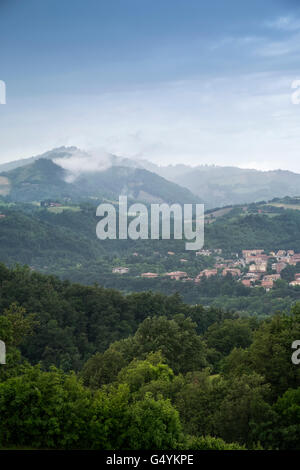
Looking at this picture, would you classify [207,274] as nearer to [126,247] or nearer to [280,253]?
[280,253]

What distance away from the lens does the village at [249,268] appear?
103m

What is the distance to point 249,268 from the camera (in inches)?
4592

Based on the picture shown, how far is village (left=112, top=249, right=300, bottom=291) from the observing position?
338 ft

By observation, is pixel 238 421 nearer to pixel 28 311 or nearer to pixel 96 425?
pixel 96 425

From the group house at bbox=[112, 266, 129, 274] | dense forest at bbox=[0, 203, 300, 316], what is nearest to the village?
house at bbox=[112, 266, 129, 274]

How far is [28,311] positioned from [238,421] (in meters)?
28.9

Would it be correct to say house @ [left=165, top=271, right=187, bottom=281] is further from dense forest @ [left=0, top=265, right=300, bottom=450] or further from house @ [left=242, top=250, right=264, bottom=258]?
dense forest @ [left=0, top=265, right=300, bottom=450]

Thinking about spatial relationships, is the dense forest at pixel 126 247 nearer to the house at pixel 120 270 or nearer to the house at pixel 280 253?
the house at pixel 120 270

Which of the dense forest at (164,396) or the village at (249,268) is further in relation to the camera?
the village at (249,268)

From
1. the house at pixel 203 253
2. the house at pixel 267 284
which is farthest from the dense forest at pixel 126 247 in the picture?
the house at pixel 267 284

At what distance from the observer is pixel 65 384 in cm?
1877

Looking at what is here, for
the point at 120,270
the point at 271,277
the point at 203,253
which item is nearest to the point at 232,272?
the point at 271,277

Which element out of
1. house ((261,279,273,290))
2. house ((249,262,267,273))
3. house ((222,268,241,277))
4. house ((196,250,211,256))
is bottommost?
house ((261,279,273,290))
